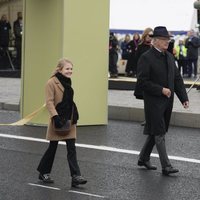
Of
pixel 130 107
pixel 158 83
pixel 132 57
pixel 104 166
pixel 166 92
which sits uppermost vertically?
pixel 158 83

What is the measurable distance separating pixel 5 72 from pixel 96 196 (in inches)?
749

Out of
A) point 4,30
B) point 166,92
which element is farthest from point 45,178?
point 4,30

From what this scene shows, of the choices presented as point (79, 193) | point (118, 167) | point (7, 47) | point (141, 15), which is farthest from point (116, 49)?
point (79, 193)

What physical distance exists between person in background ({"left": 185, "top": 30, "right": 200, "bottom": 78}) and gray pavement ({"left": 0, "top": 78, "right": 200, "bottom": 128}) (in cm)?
741

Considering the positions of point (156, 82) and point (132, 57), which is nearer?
point (156, 82)

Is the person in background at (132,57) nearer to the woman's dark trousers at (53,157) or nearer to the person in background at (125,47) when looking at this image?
the person in background at (125,47)

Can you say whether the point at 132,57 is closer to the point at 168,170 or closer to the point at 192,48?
the point at 192,48

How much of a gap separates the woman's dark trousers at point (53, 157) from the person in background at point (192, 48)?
19633 mm

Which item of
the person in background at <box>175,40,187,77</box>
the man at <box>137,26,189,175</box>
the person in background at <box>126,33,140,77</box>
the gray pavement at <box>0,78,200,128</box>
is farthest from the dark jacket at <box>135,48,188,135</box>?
the person in background at <box>175,40,187,77</box>

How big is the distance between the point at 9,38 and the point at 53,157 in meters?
18.5

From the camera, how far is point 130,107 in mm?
15484

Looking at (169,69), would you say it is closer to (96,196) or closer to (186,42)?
(96,196)

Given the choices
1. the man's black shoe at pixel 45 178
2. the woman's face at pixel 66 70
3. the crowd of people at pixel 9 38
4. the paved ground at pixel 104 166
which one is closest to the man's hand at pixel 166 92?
the paved ground at pixel 104 166

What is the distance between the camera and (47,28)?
14.0 metres
